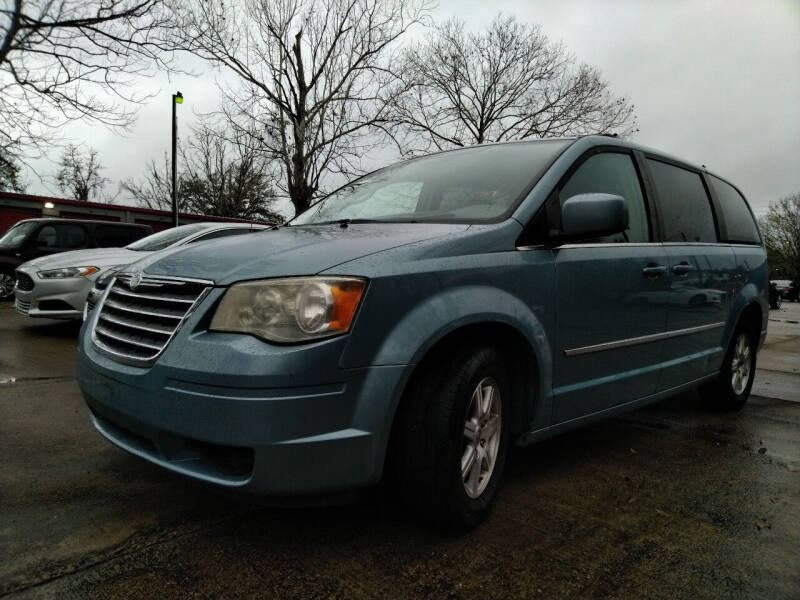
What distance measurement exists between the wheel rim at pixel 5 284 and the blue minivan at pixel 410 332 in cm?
1039

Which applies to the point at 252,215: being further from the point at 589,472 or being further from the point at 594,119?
the point at 589,472

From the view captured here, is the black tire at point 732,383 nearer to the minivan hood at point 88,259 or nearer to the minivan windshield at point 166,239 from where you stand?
the minivan windshield at point 166,239

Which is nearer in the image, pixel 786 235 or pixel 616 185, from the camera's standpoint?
pixel 616 185

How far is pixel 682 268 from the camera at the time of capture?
10.7 feet

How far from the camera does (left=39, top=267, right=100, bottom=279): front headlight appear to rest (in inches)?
271

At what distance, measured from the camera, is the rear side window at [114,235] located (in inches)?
394

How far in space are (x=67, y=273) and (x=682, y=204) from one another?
6536 mm

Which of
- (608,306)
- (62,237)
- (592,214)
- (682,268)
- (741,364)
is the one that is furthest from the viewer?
(62,237)

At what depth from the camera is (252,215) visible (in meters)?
37.7

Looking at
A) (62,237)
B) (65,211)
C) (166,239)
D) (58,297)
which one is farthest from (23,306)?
(65,211)

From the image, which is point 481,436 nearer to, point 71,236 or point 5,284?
point 71,236

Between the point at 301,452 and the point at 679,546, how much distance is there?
146 cm

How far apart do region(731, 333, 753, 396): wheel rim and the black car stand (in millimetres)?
9065

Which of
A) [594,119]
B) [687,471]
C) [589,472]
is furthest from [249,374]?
[594,119]
